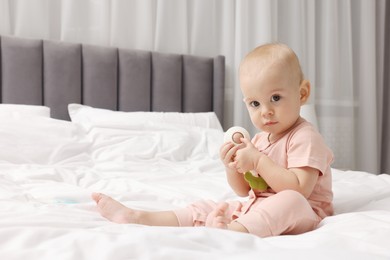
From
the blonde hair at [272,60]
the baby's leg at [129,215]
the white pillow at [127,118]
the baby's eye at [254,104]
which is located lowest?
the baby's leg at [129,215]

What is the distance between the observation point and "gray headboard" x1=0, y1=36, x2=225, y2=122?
2170mm

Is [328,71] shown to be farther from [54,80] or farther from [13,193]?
[13,193]

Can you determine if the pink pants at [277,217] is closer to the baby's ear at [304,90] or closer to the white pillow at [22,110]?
the baby's ear at [304,90]

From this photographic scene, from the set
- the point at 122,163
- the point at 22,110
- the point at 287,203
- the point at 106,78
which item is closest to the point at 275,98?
the point at 287,203

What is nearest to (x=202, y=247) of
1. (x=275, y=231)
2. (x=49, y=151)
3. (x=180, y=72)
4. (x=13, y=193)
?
(x=275, y=231)

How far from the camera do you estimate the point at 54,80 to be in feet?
7.38

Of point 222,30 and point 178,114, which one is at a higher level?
point 222,30

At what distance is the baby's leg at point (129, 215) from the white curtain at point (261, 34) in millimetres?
1690

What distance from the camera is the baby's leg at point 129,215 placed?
889mm

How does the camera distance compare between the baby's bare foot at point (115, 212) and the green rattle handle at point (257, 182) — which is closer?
the baby's bare foot at point (115, 212)

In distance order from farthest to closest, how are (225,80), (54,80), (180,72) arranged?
(225,80), (180,72), (54,80)

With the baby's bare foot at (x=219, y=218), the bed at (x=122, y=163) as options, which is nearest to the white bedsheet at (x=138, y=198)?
the bed at (x=122, y=163)

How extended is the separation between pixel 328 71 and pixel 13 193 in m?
2.60

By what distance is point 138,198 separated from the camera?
1222 millimetres
